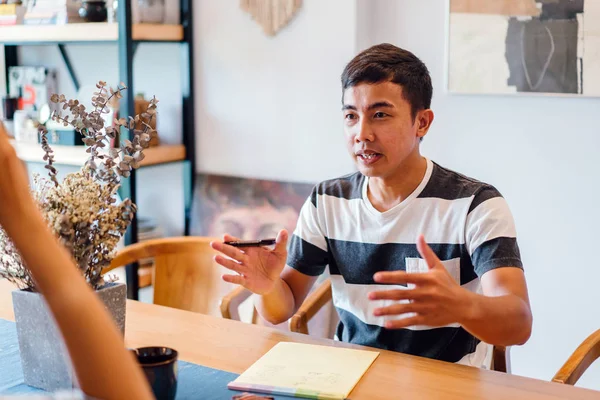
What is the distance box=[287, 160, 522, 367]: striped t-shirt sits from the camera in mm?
1731

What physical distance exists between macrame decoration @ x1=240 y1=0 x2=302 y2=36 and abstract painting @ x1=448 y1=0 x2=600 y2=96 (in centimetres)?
64

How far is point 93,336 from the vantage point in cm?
63

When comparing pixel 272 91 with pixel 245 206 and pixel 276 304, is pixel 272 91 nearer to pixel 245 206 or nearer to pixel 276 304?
pixel 245 206

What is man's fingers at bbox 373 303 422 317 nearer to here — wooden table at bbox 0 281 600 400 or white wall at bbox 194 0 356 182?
wooden table at bbox 0 281 600 400

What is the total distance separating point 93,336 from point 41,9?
296cm

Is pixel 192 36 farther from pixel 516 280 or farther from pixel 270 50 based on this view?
pixel 516 280

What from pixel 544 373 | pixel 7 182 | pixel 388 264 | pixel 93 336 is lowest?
pixel 544 373

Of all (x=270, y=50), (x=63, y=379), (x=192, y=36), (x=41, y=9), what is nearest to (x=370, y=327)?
(x=63, y=379)

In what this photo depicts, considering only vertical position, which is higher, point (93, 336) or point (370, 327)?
point (93, 336)

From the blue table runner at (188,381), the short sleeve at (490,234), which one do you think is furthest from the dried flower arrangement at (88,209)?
the short sleeve at (490,234)

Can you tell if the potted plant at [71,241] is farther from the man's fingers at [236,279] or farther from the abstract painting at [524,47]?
the abstract painting at [524,47]

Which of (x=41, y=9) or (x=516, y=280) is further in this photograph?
(x=41, y=9)

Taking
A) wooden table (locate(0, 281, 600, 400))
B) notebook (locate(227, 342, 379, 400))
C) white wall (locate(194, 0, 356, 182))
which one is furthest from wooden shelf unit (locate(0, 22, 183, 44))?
notebook (locate(227, 342, 379, 400))

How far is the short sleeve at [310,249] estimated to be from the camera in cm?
195
